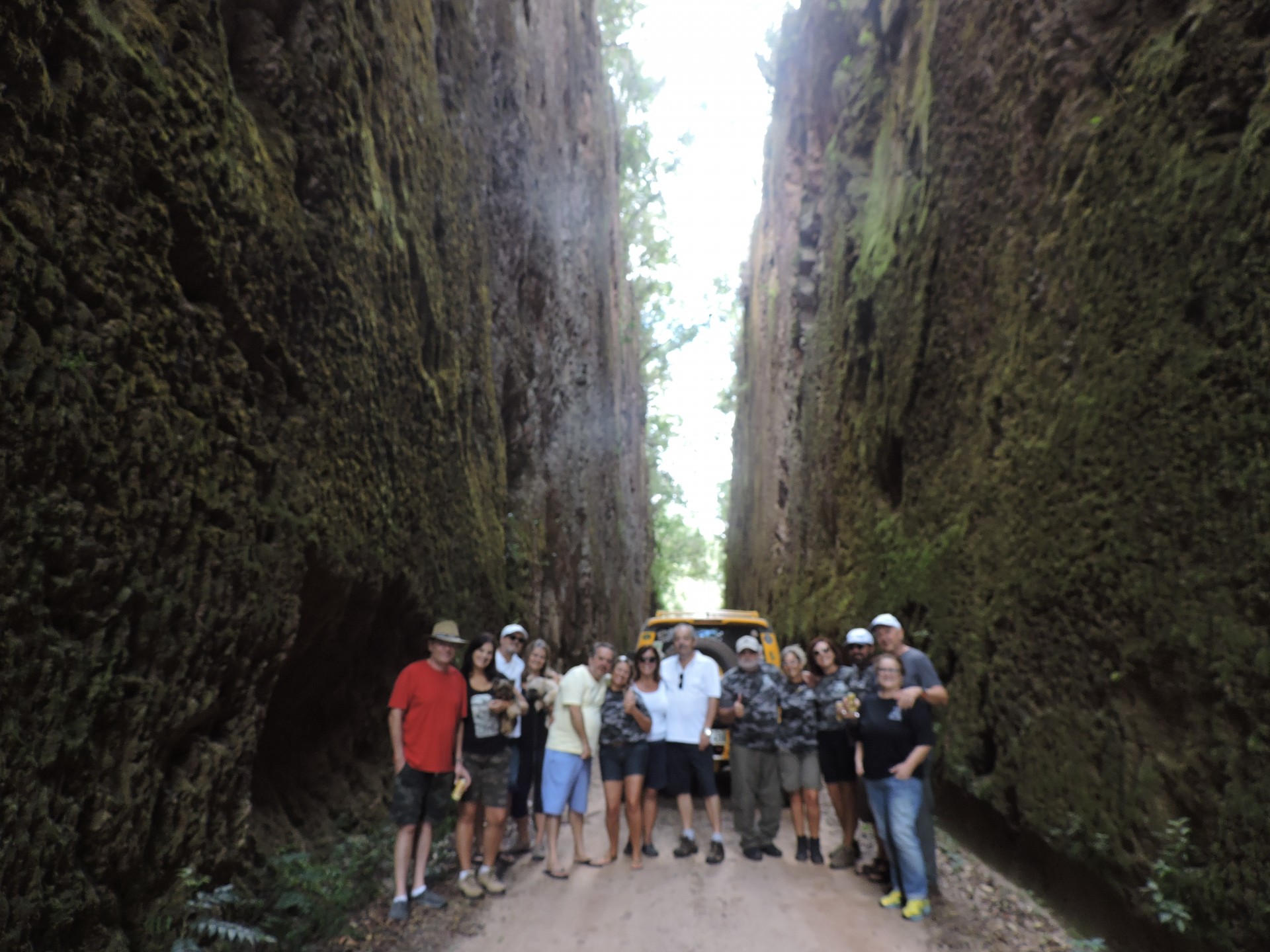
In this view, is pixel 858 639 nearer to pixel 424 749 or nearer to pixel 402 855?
pixel 424 749

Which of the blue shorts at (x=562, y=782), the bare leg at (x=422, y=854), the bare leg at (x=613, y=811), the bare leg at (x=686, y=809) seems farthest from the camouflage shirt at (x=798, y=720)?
the bare leg at (x=422, y=854)

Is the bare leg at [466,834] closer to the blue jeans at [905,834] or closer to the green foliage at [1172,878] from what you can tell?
the blue jeans at [905,834]

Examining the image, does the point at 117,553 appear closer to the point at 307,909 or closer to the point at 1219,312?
the point at 307,909

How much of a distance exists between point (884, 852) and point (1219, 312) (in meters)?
4.66

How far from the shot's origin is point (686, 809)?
768 cm

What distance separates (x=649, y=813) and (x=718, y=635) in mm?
2956

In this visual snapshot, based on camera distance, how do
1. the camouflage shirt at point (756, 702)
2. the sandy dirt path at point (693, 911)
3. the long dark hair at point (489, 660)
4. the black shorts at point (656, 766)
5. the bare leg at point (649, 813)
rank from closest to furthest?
the sandy dirt path at point (693, 911) < the long dark hair at point (489, 660) < the bare leg at point (649, 813) < the black shorts at point (656, 766) < the camouflage shirt at point (756, 702)

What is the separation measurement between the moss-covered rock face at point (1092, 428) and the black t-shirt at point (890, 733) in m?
0.96

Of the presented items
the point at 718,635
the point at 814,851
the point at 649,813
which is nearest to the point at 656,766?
the point at 649,813

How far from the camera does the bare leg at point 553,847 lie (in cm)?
689

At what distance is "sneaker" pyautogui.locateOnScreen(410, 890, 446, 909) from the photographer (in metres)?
6.00

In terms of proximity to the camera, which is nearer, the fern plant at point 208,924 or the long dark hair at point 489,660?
the fern plant at point 208,924

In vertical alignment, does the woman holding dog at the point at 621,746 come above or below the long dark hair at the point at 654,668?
below

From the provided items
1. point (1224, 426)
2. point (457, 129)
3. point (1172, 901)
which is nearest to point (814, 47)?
point (457, 129)
